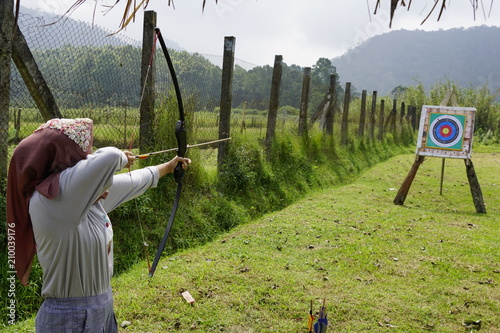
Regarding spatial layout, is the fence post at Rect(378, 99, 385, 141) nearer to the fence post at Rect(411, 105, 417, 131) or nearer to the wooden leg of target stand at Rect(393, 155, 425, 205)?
the fence post at Rect(411, 105, 417, 131)

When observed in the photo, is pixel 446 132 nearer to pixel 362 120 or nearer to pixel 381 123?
pixel 362 120

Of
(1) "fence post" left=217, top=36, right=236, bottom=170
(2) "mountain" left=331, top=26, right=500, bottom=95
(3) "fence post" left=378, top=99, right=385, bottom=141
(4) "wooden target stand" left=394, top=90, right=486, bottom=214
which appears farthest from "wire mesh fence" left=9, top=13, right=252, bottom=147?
(2) "mountain" left=331, top=26, right=500, bottom=95

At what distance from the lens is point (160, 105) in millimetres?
5102

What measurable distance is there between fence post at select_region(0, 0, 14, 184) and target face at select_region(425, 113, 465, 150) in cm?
605

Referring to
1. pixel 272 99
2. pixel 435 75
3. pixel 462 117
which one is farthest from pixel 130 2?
pixel 435 75

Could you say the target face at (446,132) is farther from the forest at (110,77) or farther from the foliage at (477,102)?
the foliage at (477,102)

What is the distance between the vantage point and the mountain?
170 meters

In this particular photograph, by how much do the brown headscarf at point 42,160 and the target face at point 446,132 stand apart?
665 cm

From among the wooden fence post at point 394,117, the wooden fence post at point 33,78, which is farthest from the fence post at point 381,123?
the wooden fence post at point 33,78

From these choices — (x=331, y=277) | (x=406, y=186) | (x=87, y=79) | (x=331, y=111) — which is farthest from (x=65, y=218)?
(x=331, y=111)

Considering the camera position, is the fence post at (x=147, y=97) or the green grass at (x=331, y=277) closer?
the green grass at (x=331, y=277)

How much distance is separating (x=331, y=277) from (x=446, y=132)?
4478 mm

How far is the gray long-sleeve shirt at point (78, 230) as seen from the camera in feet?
5.14

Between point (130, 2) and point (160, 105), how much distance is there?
3.73 metres
